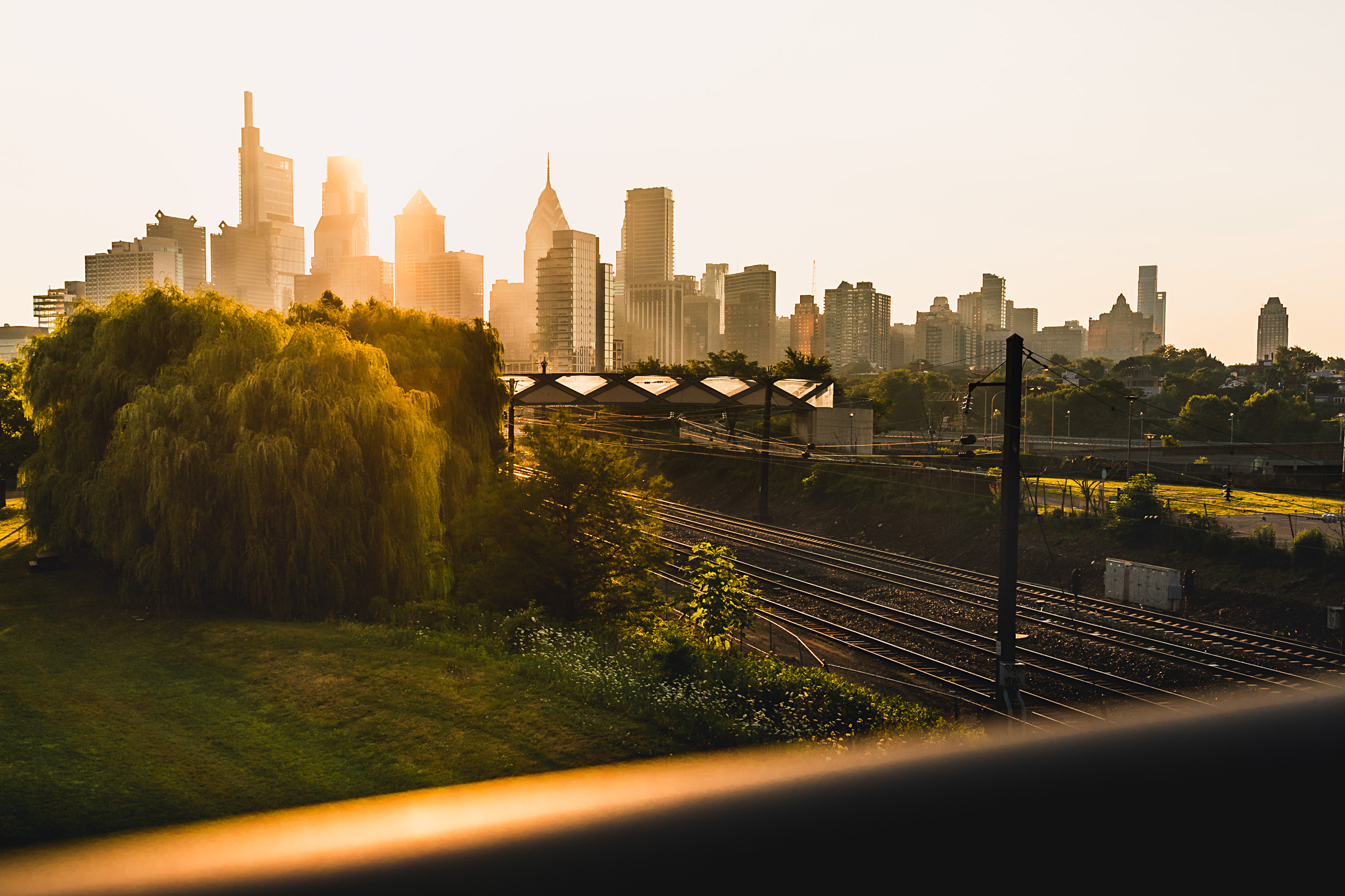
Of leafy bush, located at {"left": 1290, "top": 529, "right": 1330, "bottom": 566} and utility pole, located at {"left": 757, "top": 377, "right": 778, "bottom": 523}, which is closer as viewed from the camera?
leafy bush, located at {"left": 1290, "top": 529, "right": 1330, "bottom": 566}

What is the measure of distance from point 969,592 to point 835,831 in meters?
29.1

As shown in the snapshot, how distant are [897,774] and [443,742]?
11749mm

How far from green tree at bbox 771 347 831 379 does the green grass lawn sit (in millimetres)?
50395

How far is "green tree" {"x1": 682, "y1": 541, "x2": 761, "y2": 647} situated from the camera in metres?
20.5

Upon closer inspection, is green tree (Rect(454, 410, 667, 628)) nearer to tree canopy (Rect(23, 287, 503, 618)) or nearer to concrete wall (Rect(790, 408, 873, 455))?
tree canopy (Rect(23, 287, 503, 618))

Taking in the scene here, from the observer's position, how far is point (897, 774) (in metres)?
1.47

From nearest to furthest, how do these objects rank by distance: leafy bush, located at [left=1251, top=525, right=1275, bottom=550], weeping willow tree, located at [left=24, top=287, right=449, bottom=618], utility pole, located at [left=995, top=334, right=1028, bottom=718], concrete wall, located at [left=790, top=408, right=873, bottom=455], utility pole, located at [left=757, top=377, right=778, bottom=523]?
utility pole, located at [left=995, top=334, right=1028, bottom=718] < weeping willow tree, located at [left=24, top=287, right=449, bottom=618] < leafy bush, located at [left=1251, top=525, right=1275, bottom=550] < utility pole, located at [left=757, top=377, right=778, bottom=523] < concrete wall, located at [left=790, top=408, right=873, bottom=455]

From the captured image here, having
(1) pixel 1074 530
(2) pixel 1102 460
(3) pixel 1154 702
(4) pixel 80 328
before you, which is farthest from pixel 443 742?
(2) pixel 1102 460

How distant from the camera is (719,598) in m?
20.8

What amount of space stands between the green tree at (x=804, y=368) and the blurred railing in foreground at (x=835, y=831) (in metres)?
62.5

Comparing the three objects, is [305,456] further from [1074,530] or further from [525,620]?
[1074,530]

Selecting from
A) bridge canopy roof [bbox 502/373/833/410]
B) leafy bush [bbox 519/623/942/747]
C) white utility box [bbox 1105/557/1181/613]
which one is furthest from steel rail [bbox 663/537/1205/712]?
bridge canopy roof [bbox 502/373/833/410]

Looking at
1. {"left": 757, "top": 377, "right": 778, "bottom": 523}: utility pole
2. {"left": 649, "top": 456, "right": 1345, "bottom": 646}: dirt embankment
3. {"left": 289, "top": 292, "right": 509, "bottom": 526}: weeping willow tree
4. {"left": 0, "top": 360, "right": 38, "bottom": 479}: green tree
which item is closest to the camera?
{"left": 289, "top": 292, "right": 509, "bottom": 526}: weeping willow tree

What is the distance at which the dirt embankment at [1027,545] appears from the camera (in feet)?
83.4
